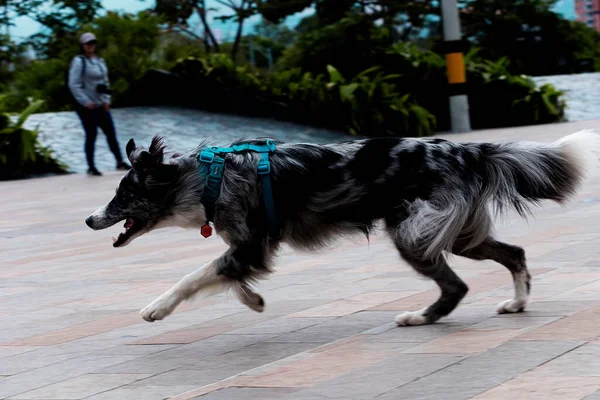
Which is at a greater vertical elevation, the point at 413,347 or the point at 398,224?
the point at 398,224

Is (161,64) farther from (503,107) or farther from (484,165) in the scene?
(484,165)

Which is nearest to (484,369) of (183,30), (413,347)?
(413,347)

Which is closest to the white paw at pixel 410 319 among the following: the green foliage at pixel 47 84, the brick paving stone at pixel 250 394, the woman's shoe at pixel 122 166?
the brick paving stone at pixel 250 394

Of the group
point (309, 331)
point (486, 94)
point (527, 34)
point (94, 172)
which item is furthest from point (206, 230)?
point (527, 34)

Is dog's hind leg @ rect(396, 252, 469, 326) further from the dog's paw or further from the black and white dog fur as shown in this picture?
the dog's paw

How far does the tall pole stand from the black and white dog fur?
1553 cm

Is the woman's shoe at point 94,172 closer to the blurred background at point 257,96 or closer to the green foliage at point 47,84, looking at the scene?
the blurred background at point 257,96

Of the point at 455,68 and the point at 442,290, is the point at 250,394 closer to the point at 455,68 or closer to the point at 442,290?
the point at 442,290

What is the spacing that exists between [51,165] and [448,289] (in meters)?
13.3

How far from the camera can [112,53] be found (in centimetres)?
2270

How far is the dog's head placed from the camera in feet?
17.6

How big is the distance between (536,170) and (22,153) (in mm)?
13296

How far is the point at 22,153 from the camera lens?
17328mm

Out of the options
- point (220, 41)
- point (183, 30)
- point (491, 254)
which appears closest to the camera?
point (491, 254)
